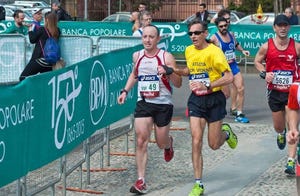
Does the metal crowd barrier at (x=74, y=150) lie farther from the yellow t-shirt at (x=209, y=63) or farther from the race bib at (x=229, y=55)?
the race bib at (x=229, y=55)

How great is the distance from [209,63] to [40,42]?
4755mm

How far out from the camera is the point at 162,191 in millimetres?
9523

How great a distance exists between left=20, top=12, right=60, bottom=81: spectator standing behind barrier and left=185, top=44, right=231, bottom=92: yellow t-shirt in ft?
14.0

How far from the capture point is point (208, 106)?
937 cm

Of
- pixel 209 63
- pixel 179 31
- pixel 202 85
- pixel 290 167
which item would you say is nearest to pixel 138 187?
pixel 202 85

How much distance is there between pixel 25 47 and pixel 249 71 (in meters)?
10.8

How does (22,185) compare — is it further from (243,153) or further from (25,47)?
(25,47)

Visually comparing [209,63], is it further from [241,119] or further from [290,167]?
→ [241,119]

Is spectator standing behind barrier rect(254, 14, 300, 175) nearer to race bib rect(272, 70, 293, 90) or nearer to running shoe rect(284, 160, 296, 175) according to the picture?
race bib rect(272, 70, 293, 90)

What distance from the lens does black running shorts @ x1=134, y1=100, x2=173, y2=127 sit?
31.2 feet

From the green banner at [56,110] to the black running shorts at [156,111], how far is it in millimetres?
494

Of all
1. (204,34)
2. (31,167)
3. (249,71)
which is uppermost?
(204,34)

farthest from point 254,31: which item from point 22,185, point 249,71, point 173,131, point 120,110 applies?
point 22,185

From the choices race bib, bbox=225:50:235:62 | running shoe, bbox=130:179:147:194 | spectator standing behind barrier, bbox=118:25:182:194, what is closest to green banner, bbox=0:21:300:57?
race bib, bbox=225:50:235:62
